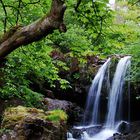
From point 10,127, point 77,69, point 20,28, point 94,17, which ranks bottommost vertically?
point 10,127

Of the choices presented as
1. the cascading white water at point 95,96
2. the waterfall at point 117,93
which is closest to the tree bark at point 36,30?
the waterfall at point 117,93

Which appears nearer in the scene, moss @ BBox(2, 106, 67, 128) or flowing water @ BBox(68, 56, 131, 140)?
moss @ BBox(2, 106, 67, 128)

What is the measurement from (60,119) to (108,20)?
4673mm

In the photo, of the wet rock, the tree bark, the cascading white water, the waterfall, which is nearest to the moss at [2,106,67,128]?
the tree bark

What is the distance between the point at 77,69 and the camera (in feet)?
48.2

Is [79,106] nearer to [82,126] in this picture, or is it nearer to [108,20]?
[82,126]

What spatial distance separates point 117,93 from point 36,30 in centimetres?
1189

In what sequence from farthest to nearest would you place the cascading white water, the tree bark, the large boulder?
the cascading white water
the large boulder
the tree bark

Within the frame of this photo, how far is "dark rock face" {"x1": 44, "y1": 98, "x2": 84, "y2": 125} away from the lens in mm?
12308

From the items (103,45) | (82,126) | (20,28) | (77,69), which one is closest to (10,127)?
(103,45)

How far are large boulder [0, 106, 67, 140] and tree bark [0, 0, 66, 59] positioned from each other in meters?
4.20

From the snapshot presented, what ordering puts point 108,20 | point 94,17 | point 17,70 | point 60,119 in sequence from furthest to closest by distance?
point 60,119
point 17,70
point 108,20
point 94,17

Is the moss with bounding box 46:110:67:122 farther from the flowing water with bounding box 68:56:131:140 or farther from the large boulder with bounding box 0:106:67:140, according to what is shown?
the flowing water with bounding box 68:56:131:140

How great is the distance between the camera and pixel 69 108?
43.9 ft
